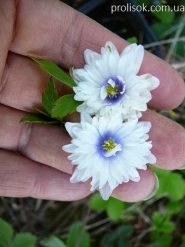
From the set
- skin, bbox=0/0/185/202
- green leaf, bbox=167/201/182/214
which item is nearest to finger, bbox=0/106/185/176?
skin, bbox=0/0/185/202

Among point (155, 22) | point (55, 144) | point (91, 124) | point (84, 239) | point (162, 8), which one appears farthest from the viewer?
point (155, 22)

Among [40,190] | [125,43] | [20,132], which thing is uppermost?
[125,43]

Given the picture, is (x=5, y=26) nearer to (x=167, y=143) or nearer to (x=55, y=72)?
(x=55, y=72)

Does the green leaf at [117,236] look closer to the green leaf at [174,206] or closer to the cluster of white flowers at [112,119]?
the green leaf at [174,206]

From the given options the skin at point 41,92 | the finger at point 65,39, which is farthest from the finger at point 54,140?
the finger at point 65,39

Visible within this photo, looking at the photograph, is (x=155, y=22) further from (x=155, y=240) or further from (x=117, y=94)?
(x=155, y=240)

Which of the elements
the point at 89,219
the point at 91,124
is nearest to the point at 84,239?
the point at 89,219

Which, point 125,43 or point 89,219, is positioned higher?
point 125,43
